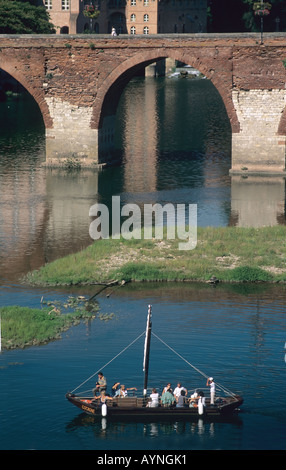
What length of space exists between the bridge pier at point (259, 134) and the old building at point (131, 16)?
2718 inches

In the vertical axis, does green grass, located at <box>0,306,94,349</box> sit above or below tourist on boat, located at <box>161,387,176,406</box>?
above

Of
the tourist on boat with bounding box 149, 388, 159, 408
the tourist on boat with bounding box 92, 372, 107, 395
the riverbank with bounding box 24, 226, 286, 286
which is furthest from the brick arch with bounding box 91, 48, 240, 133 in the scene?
the tourist on boat with bounding box 149, 388, 159, 408

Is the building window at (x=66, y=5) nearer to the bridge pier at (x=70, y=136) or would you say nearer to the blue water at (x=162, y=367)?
the bridge pier at (x=70, y=136)

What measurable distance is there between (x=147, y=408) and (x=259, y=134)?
1468 inches

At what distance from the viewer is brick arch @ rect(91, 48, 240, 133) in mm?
64312

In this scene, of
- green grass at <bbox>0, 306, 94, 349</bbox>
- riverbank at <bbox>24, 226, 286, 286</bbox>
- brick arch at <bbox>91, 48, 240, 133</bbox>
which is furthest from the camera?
brick arch at <bbox>91, 48, 240, 133</bbox>

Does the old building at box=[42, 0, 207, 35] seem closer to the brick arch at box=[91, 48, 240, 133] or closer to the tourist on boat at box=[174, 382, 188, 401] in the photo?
the brick arch at box=[91, 48, 240, 133]

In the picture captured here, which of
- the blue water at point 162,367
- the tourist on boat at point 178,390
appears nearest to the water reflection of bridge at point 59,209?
the blue water at point 162,367

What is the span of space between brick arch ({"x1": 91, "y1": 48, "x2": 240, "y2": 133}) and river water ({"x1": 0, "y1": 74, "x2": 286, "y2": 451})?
4975mm

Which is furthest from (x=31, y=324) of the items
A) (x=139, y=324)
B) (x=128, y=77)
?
(x=128, y=77)

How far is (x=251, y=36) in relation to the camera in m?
63.3

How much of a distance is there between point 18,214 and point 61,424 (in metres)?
27.9

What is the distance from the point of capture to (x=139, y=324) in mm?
38281

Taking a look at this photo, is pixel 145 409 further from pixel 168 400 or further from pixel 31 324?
pixel 31 324
